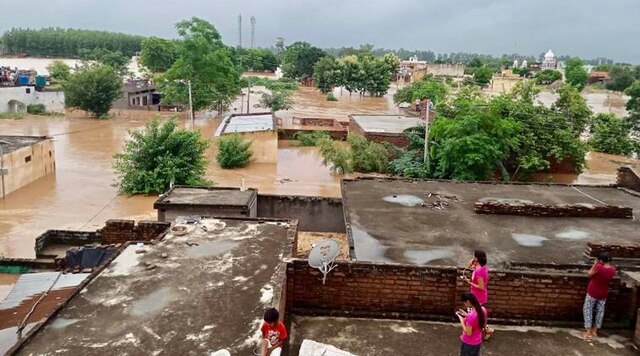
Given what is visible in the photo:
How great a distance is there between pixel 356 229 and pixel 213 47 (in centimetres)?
3352

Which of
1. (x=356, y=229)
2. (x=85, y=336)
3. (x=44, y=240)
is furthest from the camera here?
(x=44, y=240)

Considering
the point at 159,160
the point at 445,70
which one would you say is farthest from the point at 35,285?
the point at 445,70

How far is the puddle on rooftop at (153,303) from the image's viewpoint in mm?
5855

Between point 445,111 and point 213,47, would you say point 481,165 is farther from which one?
point 213,47

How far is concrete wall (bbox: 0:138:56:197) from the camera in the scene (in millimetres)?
19062

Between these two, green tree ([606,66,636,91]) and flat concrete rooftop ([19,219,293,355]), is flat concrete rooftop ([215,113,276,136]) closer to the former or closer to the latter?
flat concrete rooftop ([19,219,293,355])

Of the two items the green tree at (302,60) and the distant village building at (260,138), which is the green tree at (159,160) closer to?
the distant village building at (260,138)

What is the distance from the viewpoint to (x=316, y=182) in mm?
22422

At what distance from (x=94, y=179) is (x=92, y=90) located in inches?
766

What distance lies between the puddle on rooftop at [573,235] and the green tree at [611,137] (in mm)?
24752

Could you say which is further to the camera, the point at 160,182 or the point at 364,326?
the point at 160,182

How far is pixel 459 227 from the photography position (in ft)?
31.7

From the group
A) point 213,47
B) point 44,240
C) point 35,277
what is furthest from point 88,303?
point 213,47

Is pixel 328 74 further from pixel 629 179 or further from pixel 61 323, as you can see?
pixel 61 323
